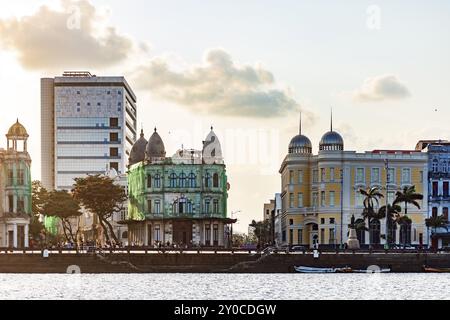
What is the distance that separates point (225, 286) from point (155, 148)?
3307 inches

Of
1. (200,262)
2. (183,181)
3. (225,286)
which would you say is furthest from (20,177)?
(225,286)

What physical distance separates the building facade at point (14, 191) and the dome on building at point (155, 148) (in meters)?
21.6

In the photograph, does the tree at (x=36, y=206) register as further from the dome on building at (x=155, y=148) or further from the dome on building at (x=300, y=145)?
the dome on building at (x=300, y=145)

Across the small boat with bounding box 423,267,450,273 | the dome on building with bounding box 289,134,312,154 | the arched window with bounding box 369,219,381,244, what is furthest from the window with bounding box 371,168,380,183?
the small boat with bounding box 423,267,450,273

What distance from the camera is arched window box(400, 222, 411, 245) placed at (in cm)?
16050

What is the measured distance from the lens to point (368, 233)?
15975 centimetres

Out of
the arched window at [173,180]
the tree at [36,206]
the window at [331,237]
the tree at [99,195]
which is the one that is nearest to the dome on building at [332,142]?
the window at [331,237]

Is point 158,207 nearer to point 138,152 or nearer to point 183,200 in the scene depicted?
point 183,200

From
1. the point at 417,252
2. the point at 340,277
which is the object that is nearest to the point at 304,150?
the point at 417,252

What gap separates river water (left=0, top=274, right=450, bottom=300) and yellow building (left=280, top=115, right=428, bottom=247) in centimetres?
3850

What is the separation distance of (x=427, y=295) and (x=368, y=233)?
74715 mm

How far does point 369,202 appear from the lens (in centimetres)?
15575
